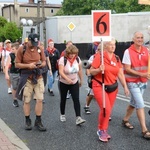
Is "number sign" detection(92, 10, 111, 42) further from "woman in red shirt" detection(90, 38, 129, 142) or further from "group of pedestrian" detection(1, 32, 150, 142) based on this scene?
"woman in red shirt" detection(90, 38, 129, 142)

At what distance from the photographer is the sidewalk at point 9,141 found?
5.93 metres

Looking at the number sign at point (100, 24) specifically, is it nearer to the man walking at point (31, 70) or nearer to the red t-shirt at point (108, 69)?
the red t-shirt at point (108, 69)

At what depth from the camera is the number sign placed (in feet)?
22.1

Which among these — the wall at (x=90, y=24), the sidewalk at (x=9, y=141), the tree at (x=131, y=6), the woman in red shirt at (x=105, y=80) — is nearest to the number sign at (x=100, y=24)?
the woman in red shirt at (x=105, y=80)

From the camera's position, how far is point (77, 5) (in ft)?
215

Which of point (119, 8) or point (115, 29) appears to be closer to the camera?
point (115, 29)

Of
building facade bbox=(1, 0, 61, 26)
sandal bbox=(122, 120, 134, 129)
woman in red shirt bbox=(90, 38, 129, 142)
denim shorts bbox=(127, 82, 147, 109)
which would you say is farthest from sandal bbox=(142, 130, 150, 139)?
building facade bbox=(1, 0, 61, 26)

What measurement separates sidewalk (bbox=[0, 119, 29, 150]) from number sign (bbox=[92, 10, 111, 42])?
2161 millimetres

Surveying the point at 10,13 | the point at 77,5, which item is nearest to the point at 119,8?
the point at 77,5

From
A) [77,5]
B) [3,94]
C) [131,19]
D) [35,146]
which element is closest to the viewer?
[35,146]

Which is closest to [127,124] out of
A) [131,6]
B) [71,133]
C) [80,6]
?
[71,133]

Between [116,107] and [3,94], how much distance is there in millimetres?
4305

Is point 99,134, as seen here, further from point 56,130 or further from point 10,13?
point 10,13

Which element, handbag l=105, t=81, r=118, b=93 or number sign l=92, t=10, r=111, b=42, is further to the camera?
number sign l=92, t=10, r=111, b=42
